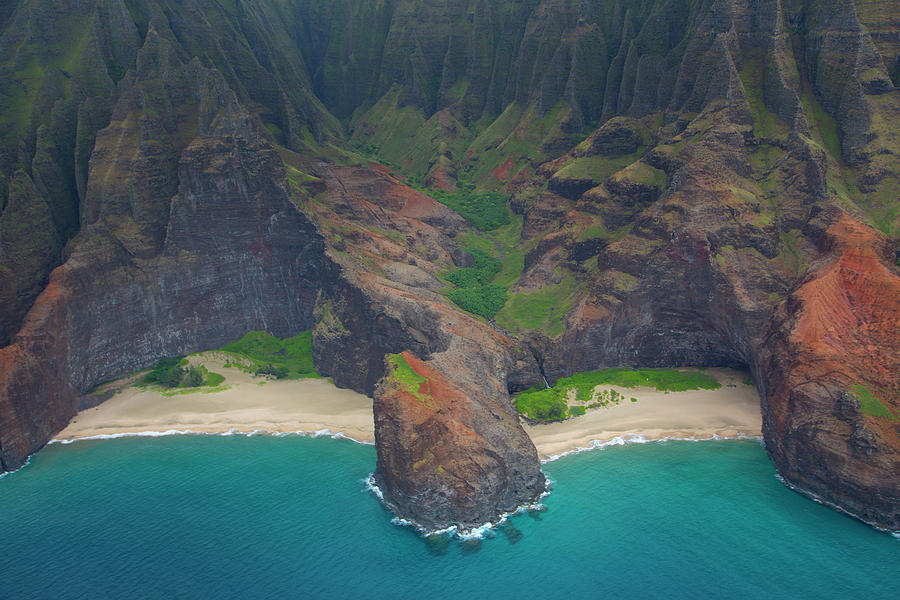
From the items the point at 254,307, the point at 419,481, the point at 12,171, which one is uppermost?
the point at 12,171

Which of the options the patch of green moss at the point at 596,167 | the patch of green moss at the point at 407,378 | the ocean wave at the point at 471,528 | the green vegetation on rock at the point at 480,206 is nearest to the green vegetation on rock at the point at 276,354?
the patch of green moss at the point at 407,378

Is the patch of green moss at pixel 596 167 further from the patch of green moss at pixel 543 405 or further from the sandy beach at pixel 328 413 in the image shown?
the patch of green moss at pixel 543 405

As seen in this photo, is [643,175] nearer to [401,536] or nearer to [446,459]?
[446,459]

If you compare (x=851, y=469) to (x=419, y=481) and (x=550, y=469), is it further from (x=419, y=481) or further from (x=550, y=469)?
(x=419, y=481)

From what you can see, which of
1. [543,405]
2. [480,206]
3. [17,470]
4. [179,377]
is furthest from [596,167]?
[17,470]

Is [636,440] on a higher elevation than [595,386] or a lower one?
lower

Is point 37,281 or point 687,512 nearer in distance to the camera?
point 687,512

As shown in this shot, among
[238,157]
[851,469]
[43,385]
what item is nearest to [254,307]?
[238,157]
